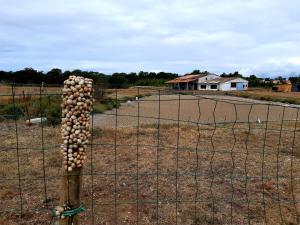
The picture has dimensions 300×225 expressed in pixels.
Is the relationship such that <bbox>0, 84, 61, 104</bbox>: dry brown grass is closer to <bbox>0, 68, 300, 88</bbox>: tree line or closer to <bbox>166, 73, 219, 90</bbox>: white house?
<bbox>0, 68, 300, 88</bbox>: tree line

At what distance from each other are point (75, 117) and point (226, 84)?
210 feet

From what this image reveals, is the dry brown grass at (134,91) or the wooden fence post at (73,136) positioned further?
the dry brown grass at (134,91)

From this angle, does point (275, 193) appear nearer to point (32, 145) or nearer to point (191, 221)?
point (191, 221)

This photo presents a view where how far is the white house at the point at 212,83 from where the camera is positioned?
64.4 meters

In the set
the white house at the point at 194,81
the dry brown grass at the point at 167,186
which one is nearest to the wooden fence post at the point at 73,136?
the dry brown grass at the point at 167,186

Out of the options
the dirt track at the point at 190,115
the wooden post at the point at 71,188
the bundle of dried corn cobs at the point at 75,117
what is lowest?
the dirt track at the point at 190,115

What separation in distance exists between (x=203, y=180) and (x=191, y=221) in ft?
4.73

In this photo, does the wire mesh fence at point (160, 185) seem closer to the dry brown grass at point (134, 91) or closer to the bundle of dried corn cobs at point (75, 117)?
the dry brown grass at point (134, 91)

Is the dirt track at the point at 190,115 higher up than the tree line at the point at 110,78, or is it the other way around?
the tree line at the point at 110,78

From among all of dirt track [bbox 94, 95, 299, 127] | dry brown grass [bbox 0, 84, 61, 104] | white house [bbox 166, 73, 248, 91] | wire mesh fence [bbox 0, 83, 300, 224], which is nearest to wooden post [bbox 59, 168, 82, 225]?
wire mesh fence [bbox 0, 83, 300, 224]

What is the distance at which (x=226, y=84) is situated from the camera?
64438 mm

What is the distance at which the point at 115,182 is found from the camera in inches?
191

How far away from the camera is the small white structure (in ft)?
211

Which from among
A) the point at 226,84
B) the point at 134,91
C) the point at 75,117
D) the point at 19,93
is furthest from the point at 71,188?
the point at 226,84
